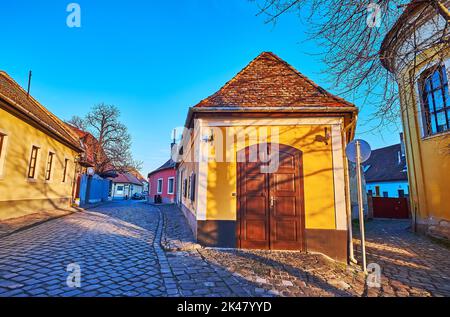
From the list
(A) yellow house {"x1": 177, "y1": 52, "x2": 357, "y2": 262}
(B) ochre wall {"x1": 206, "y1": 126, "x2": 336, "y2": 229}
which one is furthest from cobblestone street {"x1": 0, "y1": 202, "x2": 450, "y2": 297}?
(B) ochre wall {"x1": 206, "y1": 126, "x2": 336, "y2": 229}

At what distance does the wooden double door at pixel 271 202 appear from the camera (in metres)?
5.98

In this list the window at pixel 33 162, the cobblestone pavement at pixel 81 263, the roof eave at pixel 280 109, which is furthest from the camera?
the window at pixel 33 162

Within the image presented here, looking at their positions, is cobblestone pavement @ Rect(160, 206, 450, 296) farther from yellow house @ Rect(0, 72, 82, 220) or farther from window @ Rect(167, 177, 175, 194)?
window @ Rect(167, 177, 175, 194)

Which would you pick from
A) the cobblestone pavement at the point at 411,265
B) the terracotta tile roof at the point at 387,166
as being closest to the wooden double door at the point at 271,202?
the cobblestone pavement at the point at 411,265

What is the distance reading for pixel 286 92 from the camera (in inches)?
270

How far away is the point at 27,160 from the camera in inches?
373

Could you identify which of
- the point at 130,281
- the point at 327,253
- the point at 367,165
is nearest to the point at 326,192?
the point at 327,253

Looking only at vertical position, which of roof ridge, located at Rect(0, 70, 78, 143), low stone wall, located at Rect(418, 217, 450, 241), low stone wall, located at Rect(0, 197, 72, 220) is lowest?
low stone wall, located at Rect(418, 217, 450, 241)

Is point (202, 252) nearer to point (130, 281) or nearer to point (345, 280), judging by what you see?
point (130, 281)

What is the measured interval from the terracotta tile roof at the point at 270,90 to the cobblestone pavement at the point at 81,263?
418 centimetres

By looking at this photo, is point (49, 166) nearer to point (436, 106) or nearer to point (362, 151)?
point (362, 151)

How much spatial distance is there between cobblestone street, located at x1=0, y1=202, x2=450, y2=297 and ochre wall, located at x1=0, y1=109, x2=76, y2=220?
9.42 ft

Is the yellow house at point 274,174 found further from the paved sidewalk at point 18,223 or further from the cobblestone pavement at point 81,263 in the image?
the paved sidewalk at point 18,223

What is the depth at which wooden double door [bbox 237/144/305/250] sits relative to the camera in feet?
19.6
